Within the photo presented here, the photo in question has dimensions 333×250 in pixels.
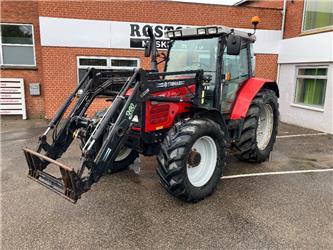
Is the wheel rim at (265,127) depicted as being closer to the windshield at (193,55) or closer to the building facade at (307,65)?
the windshield at (193,55)

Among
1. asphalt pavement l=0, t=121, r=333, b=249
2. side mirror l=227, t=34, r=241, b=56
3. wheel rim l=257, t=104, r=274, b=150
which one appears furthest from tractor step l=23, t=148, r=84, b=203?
wheel rim l=257, t=104, r=274, b=150

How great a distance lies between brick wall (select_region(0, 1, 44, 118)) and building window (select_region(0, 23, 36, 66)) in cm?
17

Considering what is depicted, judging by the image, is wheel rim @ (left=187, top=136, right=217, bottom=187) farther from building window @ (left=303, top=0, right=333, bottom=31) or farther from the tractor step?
building window @ (left=303, top=0, right=333, bottom=31)

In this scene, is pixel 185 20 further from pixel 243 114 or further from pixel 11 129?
pixel 11 129

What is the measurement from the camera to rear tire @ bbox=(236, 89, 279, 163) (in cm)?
478

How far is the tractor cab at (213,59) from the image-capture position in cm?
427

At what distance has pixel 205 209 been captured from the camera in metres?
3.54

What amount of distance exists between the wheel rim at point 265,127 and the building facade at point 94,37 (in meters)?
3.75

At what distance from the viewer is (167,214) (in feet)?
11.2

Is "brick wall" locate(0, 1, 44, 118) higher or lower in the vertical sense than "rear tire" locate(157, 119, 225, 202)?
higher

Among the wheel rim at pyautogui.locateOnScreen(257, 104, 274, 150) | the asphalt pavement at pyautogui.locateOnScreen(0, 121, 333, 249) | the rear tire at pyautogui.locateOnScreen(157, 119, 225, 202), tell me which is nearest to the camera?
the asphalt pavement at pyautogui.locateOnScreen(0, 121, 333, 249)

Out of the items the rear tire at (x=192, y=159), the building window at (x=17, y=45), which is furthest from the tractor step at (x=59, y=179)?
the building window at (x=17, y=45)

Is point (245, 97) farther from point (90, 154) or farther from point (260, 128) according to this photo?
point (90, 154)

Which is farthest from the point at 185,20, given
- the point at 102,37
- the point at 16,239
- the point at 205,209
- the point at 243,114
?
the point at 16,239
